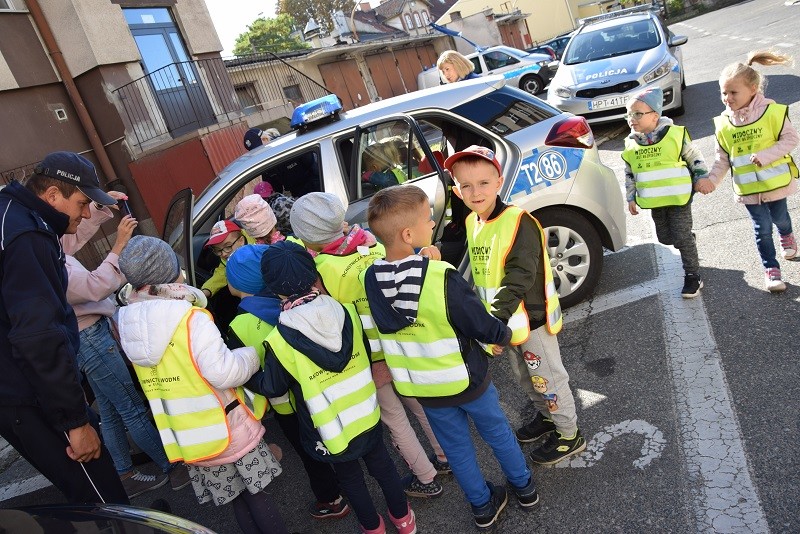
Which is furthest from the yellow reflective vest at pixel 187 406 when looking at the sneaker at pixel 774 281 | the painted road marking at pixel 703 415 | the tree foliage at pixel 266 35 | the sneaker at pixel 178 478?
the tree foliage at pixel 266 35

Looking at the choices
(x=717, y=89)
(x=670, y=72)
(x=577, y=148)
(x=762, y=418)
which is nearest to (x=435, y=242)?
(x=577, y=148)

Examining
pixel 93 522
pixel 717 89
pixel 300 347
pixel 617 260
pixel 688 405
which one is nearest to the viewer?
pixel 93 522

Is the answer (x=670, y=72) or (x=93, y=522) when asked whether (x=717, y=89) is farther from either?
(x=93, y=522)

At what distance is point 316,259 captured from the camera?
2746 millimetres

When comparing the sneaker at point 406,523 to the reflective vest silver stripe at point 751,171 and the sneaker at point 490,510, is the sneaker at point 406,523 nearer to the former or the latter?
the sneaker at point 490,510

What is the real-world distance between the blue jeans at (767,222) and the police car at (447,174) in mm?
816

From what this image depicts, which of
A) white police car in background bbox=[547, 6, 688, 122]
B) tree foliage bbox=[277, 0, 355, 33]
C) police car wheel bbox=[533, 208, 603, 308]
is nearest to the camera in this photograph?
police car wheel bbox=[533, 208, 603, 308]

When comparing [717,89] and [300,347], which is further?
[717,89]

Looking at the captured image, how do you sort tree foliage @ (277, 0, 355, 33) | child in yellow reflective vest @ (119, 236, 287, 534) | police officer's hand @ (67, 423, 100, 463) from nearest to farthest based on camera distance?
child in yellow reflective vest @ (119, 236, 287, 534) → police officer's hand @ (67, 423, 100, 463) → tree foliage @ (277, 0, 355, 33)

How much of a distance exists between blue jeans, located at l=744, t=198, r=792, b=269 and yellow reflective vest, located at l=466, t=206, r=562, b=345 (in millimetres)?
1756

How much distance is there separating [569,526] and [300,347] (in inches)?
52.6

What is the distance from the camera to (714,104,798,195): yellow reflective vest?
345 centimetres

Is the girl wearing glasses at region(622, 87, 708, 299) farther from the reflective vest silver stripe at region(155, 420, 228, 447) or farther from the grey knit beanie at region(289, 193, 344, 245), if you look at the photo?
the reflective vest silver stripe at region(155, 420, 228, 447)

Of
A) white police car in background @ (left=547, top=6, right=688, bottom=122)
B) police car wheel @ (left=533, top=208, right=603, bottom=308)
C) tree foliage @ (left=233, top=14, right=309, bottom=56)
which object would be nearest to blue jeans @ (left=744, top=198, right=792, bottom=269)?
police car wheel @ (left=533, top=208, right=603, bottom=308)
